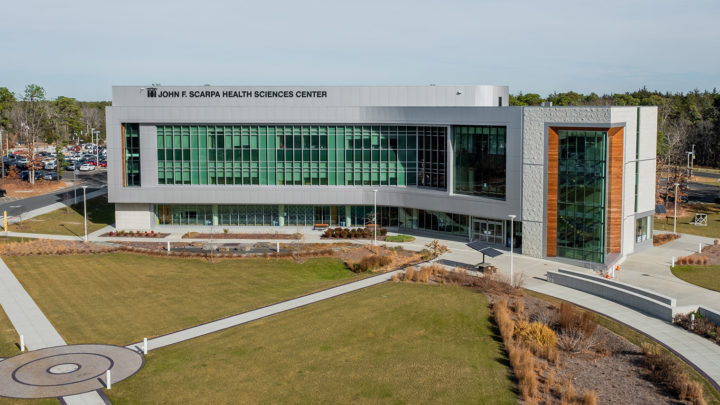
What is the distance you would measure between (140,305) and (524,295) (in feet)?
82.5

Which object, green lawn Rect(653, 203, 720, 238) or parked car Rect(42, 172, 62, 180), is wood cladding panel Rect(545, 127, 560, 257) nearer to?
green lawn Rect(653, 203, 720, 238)

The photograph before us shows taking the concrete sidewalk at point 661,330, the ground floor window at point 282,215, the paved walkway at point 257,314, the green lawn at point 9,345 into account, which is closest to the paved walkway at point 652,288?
the concrete sidewalk at point 661,330

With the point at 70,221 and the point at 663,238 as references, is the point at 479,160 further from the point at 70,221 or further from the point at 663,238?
the point at 70,221

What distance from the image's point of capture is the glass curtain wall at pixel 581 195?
177 feet

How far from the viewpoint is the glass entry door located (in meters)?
63.3

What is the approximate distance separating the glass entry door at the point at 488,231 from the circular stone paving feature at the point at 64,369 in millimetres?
36656

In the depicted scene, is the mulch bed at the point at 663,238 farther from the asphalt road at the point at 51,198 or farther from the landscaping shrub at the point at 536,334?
Answer: the asphalt road at the point at 51,198

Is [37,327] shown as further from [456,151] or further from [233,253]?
[456,151]

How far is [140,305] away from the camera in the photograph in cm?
4500

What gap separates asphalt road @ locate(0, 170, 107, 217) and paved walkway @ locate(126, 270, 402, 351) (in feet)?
151

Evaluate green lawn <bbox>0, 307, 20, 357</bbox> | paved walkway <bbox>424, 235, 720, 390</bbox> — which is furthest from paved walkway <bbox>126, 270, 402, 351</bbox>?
paved walkway <bbox>424, 235, 720, 390</bbox>

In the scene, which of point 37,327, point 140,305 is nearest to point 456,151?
point 140,305

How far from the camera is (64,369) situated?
34.0 metres

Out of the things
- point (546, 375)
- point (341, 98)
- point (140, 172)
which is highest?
point (341, 98)
